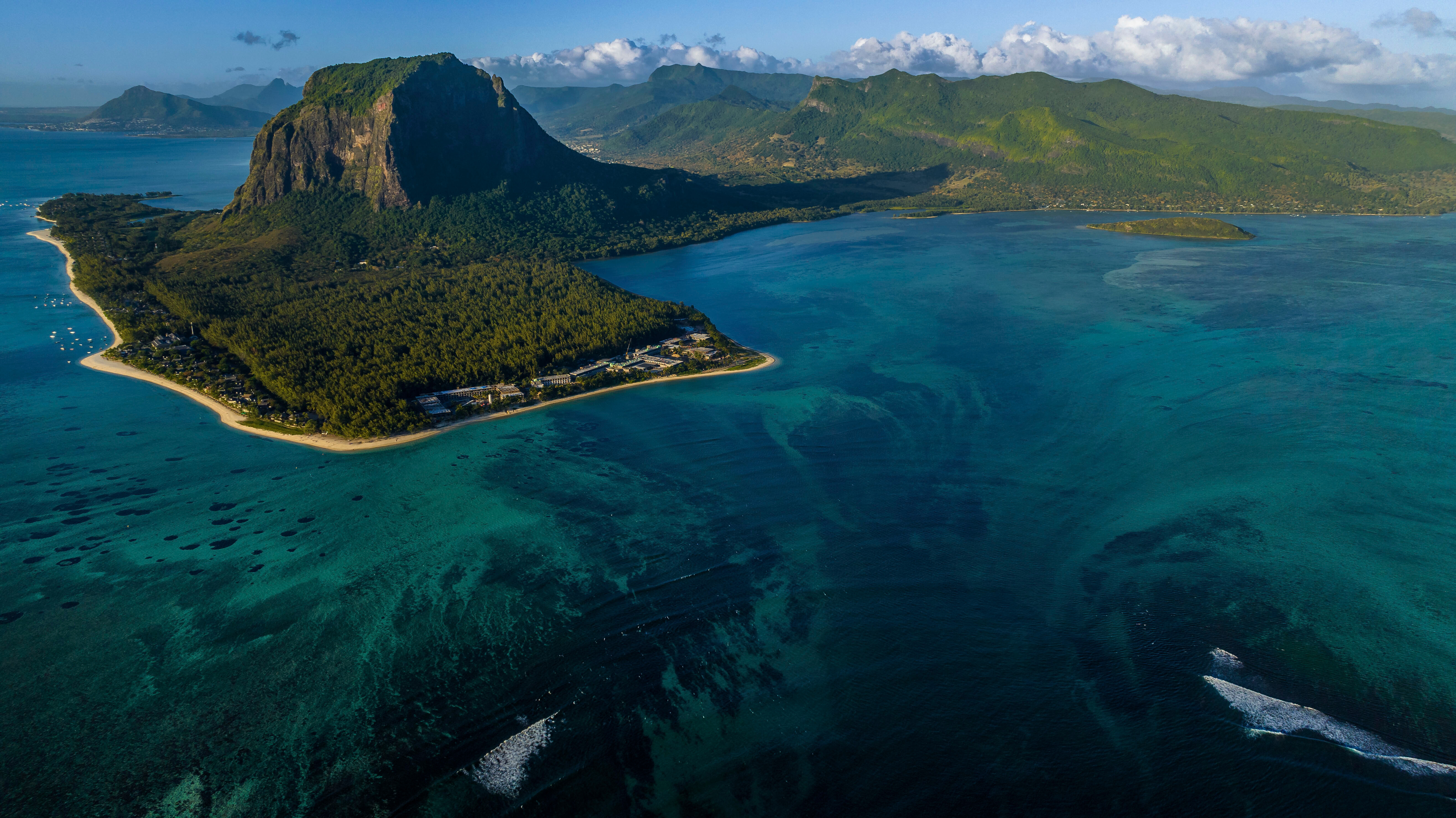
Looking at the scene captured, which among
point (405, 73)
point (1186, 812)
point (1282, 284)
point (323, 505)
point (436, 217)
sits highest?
point (405, 73)

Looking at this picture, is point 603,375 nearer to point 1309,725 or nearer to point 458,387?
point 458,387

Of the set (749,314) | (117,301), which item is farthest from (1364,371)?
(117,301)

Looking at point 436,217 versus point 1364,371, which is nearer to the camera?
point 1364,371

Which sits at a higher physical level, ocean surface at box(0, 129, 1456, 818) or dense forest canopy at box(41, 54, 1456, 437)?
dense forest canopy at box(41, 54, 1456, 437)

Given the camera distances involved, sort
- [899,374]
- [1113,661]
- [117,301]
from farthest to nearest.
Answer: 1. [117,301]
2. [899,374]
3. [1113,661]

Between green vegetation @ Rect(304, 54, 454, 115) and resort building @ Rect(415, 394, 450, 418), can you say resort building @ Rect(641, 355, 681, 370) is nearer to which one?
resort building @ Rect(415, 394, 450, 418)

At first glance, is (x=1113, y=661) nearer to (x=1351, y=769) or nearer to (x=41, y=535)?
(x=1351, y=769)

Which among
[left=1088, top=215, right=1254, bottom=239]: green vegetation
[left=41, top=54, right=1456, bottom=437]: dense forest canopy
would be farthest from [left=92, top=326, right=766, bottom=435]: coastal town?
[left=1088, top=215, right=1254, bottom=239]: green vegetation
